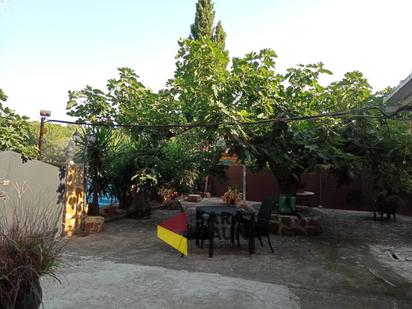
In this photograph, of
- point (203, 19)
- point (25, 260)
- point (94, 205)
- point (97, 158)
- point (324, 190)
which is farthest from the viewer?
point (203, 19)

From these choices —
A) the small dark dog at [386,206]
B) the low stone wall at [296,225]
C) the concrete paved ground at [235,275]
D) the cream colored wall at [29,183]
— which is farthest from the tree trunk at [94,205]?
the small dark dog at [386,206]

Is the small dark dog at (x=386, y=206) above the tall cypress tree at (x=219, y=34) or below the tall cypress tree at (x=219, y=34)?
below

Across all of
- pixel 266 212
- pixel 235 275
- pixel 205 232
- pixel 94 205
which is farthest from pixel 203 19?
pixel 235 275

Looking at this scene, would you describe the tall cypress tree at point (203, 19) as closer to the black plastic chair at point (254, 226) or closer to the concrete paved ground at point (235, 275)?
the concrete paved ground at point (235, 275)

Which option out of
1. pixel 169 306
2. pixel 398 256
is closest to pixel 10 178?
pixel 169 306

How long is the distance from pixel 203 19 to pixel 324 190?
13.4 metres

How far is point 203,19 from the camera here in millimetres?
22328

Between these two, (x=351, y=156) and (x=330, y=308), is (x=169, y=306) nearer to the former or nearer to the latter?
(x=330, y=308)

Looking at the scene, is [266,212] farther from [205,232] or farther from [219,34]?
[219,34]

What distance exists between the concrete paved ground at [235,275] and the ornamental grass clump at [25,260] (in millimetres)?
1058

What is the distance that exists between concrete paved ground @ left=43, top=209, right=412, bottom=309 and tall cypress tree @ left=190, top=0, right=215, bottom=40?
1680 centimetres

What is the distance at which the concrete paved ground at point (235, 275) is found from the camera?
13.1 feet

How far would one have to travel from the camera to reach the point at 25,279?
8.71 feet

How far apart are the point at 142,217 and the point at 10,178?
4.63 meters
